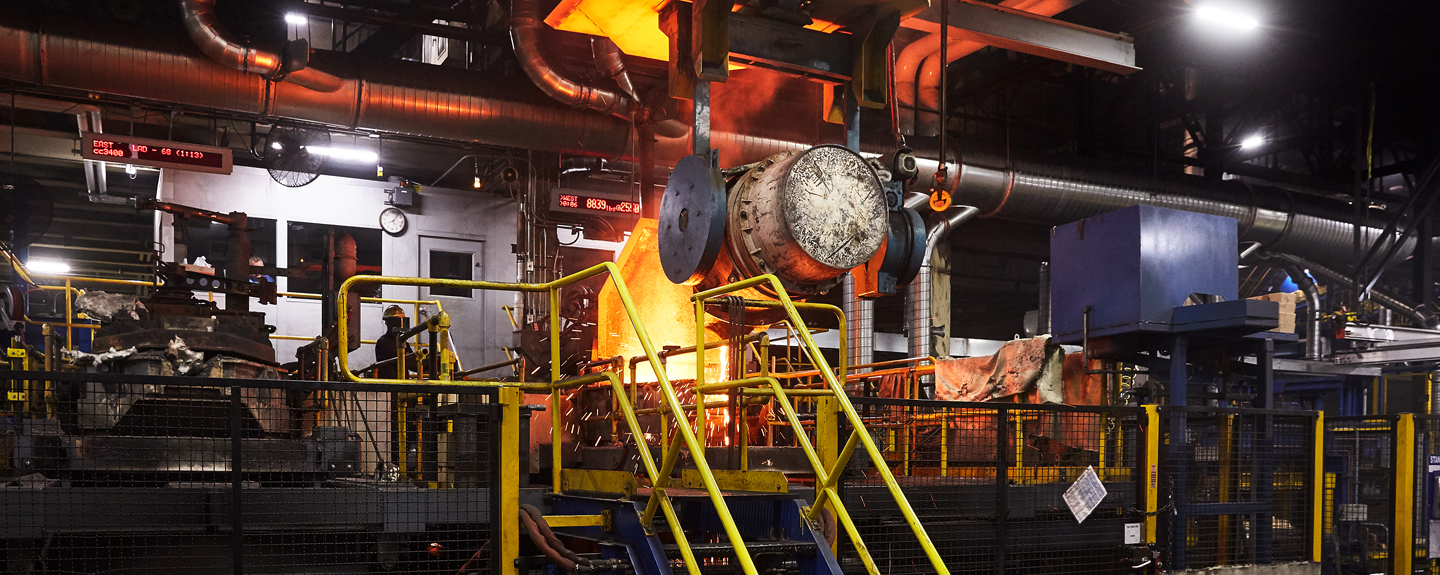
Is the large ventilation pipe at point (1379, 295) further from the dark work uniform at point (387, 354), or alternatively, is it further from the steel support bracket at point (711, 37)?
the dark work uniform at point (387, 354)

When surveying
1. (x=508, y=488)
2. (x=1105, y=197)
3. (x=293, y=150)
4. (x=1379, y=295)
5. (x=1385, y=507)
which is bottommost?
(x=1385, y=507)

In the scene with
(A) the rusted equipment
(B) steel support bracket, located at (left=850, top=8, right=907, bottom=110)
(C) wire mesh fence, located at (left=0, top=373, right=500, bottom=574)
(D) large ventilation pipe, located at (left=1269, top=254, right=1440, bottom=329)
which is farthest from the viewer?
(D) large ventilation pipe, located at (left=1269, top=254, right=1440, bottom=329)

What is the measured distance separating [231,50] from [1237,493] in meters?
10.4

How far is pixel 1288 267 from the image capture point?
17016 mm

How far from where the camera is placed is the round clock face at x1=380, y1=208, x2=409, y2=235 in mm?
18406

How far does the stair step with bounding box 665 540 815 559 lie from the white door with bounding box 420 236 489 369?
1437 cm

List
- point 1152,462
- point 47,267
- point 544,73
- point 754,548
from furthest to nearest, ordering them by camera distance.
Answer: point 47,267 → point 544,73 → point 1152,462 → point 754,548

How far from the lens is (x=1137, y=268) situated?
8195 millimetres

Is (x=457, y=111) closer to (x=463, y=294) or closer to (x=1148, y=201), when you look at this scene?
(x=463, y=294)

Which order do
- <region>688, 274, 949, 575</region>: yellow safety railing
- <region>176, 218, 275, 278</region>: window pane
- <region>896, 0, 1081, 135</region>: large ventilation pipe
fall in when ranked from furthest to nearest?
<region>176, 218, 275, 278</region>: window pane < <region>896, 0, 1081, 135</region>: large ventilation pipe < <region>688, 274, 949, 575</region>: yellow safety railing

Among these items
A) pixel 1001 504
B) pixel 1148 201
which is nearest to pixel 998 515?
pixel 1001 504

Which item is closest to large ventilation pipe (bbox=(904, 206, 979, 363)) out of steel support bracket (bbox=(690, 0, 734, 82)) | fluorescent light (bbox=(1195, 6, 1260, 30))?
fluorescent light (bbox=(1195, 6, 1260, 30))

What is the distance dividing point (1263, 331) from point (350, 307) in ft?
26.4

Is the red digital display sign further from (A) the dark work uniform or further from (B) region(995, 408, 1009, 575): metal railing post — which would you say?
(B) region(995, 408, 1009, 575): metal railing post
